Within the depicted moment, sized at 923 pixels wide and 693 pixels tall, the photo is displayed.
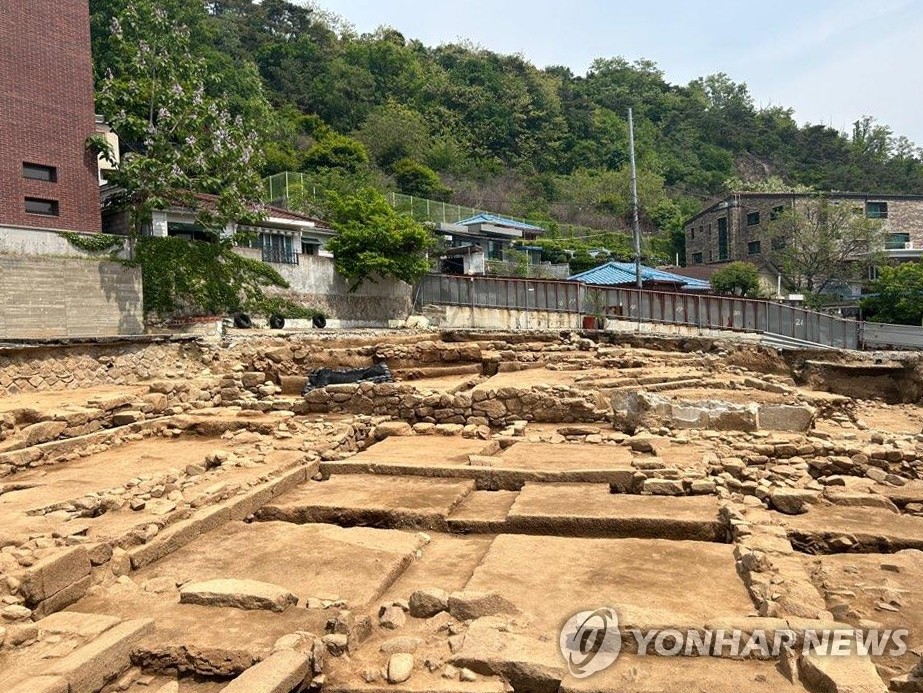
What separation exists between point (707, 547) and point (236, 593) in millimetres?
3409

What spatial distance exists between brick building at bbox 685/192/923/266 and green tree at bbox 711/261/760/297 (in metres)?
4.88

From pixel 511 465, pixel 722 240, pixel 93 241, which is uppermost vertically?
pixel 722 240

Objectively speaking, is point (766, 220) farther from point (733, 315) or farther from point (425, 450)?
point (425, 450)

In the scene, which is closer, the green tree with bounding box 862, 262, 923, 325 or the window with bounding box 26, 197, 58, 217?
the window with bounding box 26, 197, 58, 217

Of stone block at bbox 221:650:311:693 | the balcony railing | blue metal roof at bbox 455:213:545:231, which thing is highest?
blue metal roof at bbox 455:213:545:231

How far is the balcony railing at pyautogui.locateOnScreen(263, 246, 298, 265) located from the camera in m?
24.8

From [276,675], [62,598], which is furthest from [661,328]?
[276,675]

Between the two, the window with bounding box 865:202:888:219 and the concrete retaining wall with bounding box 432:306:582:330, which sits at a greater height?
the window with bounding box 865:202:888:219

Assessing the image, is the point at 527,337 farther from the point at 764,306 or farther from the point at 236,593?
the point at 236,593

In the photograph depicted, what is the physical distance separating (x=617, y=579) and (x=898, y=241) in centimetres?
4246

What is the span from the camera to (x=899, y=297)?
1081 inches

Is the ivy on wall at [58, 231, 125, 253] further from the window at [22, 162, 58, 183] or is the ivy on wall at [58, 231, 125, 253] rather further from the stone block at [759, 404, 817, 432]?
the stone block at [759, 404, 817, 432]

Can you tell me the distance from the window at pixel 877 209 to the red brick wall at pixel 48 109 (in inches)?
1602

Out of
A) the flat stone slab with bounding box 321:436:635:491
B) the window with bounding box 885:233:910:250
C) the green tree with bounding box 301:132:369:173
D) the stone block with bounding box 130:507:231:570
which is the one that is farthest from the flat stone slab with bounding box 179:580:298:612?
the window with bounding box 885:233:910:250
